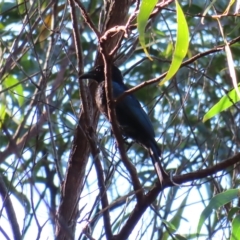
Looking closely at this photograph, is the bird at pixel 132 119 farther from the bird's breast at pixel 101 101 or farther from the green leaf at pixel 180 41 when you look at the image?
the green leaf at pixel 180 41

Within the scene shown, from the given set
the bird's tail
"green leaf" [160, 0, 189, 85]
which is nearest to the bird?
the bird's tail

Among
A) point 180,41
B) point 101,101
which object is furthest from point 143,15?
point 101,101

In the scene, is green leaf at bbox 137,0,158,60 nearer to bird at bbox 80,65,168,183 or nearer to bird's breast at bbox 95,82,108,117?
bird's breast at bbox 95,82,108,117

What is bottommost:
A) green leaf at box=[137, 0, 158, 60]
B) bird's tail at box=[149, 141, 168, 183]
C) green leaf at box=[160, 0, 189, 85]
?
green leaf at box=[160, 0, 189, 85]

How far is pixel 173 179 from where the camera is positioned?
2.40 m

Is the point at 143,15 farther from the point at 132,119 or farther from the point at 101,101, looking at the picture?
the point at 132,119

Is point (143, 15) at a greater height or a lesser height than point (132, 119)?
lesser

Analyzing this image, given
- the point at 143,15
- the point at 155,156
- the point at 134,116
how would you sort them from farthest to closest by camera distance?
1. the point at 134,116
2. the point at 155,156
3. the point at 143,15

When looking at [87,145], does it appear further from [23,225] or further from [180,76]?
[180,76]

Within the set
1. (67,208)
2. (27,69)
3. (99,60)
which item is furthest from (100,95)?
(27,69)

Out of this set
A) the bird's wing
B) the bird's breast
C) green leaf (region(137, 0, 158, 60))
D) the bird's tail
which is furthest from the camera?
the bird's wing

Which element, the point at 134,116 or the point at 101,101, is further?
the point at 134,116

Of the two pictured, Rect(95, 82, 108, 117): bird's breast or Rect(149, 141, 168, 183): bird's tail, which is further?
Rect(95, 82, 108, 117): bird's breast

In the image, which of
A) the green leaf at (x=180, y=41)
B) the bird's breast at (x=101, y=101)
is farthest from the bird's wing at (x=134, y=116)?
the green leaf at (x=180, y=41)
